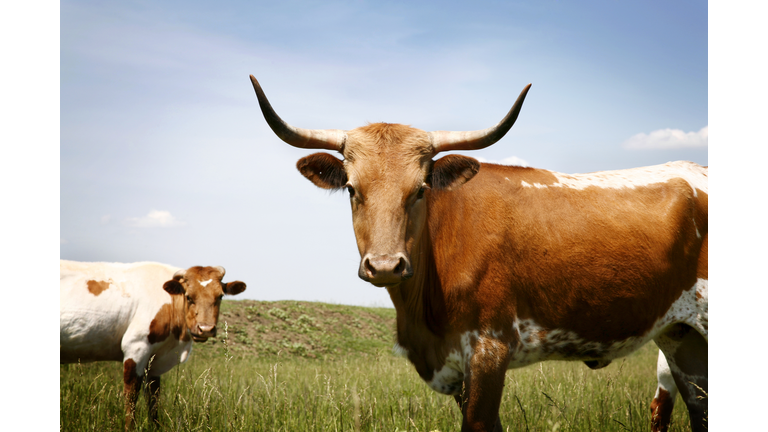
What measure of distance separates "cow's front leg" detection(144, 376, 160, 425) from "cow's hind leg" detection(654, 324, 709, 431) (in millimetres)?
5493

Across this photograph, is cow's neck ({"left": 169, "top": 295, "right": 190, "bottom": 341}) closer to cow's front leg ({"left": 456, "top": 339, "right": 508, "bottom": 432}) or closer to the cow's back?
the cow's back

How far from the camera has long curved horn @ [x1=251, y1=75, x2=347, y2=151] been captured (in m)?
3.21

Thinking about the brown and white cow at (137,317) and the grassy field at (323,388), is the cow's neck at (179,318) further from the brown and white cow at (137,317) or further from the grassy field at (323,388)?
the grassy field at (323,388)

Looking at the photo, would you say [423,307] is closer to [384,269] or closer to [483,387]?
[483,387]

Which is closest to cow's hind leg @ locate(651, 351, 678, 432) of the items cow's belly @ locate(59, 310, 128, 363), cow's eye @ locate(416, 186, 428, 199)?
cow's eye @ locate(416, 186, 428, 199)

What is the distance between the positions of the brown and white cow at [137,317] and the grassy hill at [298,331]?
3444 mm

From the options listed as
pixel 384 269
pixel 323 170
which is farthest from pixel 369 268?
pixel 323 170

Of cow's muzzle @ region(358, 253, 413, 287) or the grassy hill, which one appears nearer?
cow's muzzle @ region(358, 253, 413, 287)

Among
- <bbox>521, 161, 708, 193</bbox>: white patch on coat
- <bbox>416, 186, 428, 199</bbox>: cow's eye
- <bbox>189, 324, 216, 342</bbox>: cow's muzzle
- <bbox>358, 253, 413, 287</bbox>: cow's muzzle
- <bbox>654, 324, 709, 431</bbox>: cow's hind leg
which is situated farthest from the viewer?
<bbox>189, 324, 216, 342</bbox>: cow's muzzle

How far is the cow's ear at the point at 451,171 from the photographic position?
3.29 meters

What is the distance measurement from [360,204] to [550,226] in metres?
1.61

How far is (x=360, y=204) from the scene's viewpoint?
3037mm
